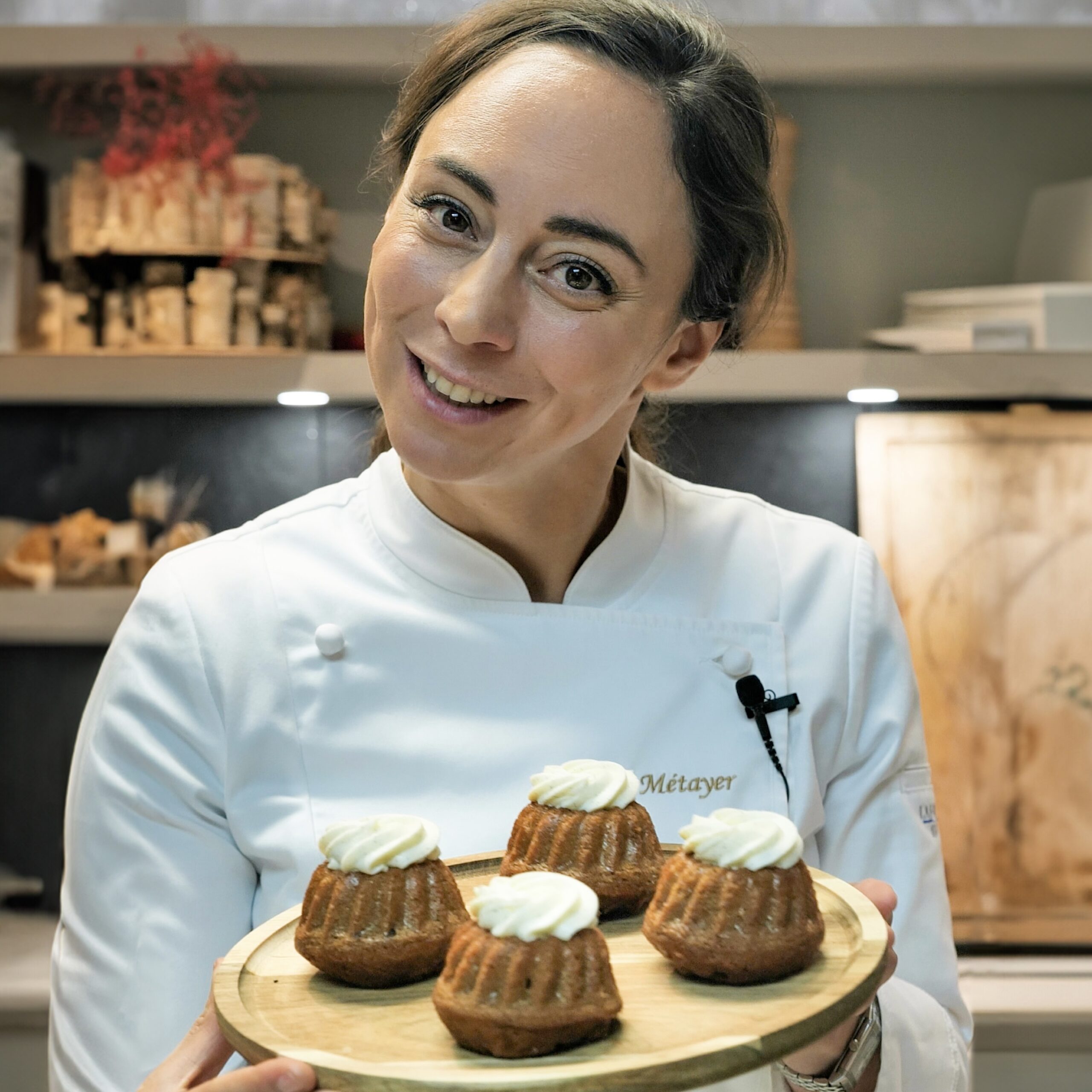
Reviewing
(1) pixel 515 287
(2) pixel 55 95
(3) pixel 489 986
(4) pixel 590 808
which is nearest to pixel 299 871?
(4) pixel 590 808

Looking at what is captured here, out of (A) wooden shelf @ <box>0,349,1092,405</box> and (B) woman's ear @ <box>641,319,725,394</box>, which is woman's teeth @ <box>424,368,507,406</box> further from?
(A) wooden shelf @ <box>0,349,1092,405</box>

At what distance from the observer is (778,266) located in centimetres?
147

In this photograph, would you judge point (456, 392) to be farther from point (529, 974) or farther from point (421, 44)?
point (421, 44)

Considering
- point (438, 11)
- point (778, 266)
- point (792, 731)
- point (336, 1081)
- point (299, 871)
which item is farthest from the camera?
point (438, 11)

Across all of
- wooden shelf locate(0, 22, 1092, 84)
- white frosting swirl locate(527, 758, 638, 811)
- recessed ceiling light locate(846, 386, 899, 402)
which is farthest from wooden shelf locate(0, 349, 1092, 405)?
white frosting swirl locate(527, 758, 638, 811)

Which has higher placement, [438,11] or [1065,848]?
[438,11]

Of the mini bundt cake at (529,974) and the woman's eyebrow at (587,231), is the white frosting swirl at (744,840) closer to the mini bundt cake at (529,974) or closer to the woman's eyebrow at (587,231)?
the mini bundt cake at (529,974)

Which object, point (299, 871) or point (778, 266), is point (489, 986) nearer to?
point (299, 871)

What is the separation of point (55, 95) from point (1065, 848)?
2314mm

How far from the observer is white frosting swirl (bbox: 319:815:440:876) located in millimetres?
923

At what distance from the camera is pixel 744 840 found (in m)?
0.94

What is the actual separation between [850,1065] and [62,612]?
1711 mm

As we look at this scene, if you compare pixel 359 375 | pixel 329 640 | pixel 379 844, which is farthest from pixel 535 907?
pixel 359 375

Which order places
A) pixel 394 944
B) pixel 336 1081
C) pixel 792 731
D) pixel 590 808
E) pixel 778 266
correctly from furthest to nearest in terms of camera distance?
pixel 778 266, pixel 792 731, pixel 590 808, pixel 394 944, pixel 336 1081
